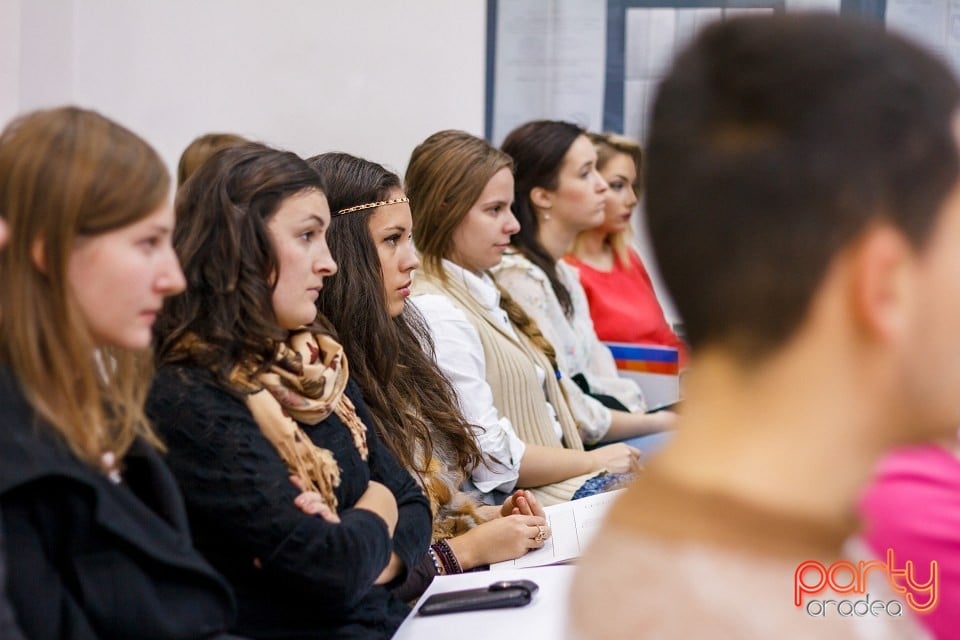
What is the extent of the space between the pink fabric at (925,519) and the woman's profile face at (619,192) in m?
2.90

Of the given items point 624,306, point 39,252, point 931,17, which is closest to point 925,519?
point 39,252

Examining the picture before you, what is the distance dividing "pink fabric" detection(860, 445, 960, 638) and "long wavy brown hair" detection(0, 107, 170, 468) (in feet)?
2.94

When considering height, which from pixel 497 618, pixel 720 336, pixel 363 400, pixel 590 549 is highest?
pixel 720 336

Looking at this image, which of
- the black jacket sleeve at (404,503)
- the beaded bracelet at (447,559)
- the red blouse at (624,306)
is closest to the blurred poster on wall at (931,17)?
the red blouse at (624,306)

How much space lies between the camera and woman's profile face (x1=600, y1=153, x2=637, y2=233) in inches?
170

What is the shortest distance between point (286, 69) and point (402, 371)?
2.51 meters

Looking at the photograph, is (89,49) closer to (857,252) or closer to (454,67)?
(454,67)


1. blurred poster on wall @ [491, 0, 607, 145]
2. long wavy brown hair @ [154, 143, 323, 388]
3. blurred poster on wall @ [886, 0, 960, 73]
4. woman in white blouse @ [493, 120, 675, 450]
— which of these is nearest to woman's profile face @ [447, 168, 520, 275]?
woman in white blouse @ [493, 120, 675, 450]

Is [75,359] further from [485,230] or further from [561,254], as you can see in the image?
[561,254]

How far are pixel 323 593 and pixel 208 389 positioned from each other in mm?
328

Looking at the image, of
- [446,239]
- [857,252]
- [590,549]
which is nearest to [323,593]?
[590,549]

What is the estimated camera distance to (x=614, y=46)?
482cm

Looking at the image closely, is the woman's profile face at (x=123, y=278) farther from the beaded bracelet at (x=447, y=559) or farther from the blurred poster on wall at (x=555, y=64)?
the blurred poster on wall at (x=555, y=64)

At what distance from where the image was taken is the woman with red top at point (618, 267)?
4211 mm
